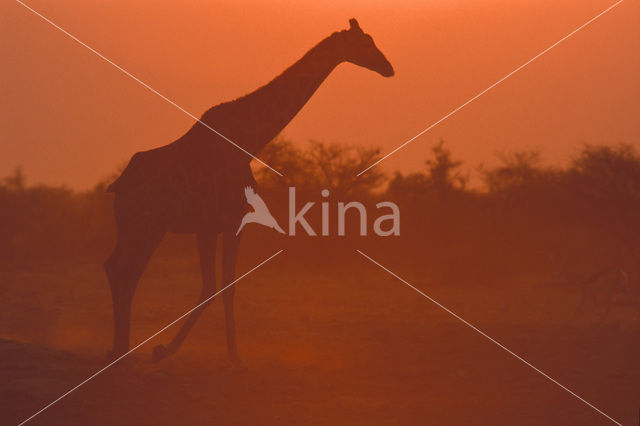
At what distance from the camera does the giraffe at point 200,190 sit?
6.40 m

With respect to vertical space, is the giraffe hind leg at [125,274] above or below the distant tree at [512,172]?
below

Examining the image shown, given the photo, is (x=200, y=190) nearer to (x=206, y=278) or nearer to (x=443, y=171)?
(x=206, y=278)

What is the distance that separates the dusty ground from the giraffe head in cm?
285

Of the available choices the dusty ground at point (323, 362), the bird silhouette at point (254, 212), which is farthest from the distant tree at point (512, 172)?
the bird silhouette at point (254, 212)

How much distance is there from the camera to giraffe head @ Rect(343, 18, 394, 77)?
6852mm

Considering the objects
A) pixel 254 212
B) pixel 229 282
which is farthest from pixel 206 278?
pixel 254 212

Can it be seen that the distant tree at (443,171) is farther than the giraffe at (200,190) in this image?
Yes

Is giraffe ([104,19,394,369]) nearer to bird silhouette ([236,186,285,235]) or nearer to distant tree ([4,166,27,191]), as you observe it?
bird silhouette ([236,186,285,235])

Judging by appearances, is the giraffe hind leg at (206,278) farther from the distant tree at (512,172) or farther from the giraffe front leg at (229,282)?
the distant tree at (512,172)

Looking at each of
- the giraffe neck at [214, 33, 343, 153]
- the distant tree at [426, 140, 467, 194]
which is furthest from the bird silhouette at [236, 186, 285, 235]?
the distant tree at [426, 140, 467, 194]

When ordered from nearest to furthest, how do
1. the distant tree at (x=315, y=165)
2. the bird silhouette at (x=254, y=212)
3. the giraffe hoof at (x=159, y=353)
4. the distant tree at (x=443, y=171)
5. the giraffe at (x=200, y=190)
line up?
the giraffe hoof at (x=159, y=353)
the giraffe at (x=200, y=190)
the bird silhouette at (x=254, y=212)
the distant tree at (x=315, y=165)
the distant tree at (x=443, y=171)

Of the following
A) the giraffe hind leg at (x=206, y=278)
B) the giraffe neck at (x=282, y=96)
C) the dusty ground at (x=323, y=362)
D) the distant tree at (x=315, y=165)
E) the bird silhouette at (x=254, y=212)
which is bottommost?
the dusty ground at (x=323, y=362)

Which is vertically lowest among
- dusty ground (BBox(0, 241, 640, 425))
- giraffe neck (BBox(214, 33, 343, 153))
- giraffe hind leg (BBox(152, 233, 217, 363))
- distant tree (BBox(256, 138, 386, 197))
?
dusty ground (BBox(0, 241, 640, 425))

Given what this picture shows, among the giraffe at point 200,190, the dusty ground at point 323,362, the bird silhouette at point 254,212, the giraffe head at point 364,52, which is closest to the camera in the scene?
the dusty ground at point 323,362
